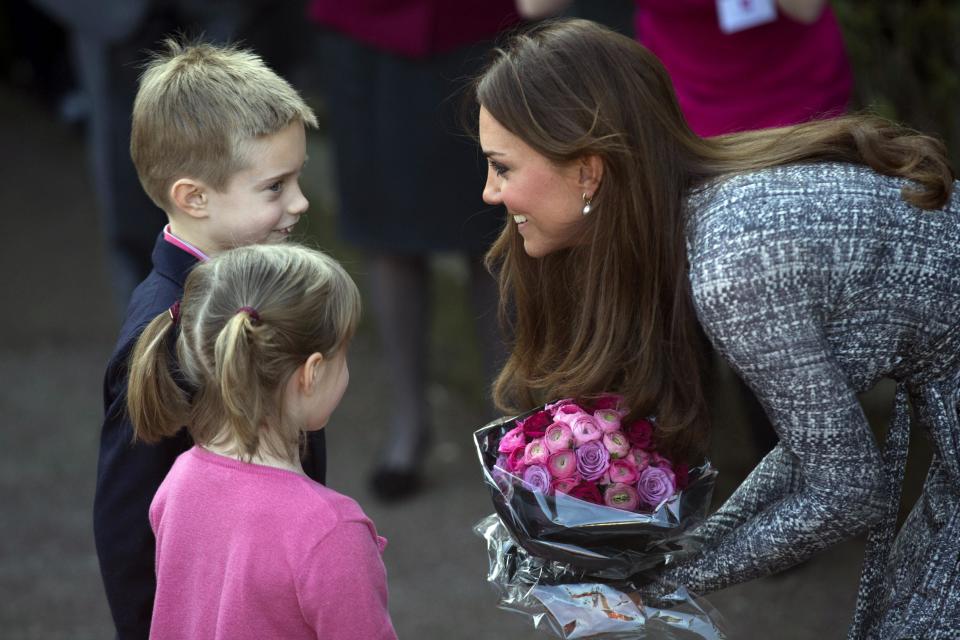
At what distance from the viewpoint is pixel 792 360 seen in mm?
1942

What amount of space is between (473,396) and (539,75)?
3129 millimetres

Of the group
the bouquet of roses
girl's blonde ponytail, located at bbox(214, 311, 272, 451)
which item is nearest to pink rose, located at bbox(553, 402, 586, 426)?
the bouquet of roses

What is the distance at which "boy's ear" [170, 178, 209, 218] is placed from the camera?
237cm

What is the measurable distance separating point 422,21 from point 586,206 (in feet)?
6.25

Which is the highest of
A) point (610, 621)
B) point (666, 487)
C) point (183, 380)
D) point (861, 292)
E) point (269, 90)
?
point (269, 90)

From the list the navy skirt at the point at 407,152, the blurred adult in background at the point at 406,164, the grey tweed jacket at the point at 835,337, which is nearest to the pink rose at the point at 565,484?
the grey tweed jacket at the point at 835,337

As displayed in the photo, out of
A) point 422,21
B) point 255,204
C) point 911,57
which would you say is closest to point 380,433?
point 422,21

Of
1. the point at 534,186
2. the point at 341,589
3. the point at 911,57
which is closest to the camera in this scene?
the point at 341,589

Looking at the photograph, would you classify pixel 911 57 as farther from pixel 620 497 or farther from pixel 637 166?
pixel 620 497

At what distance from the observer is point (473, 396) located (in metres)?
5.12

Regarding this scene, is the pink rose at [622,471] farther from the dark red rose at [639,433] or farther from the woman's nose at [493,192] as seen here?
the woman's nose at [493,192]

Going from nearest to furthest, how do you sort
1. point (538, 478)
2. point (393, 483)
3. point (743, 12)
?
point (538, 478)
point (743, 12)
point (393, 483)

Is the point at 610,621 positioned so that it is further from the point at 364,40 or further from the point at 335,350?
the point at 364,40

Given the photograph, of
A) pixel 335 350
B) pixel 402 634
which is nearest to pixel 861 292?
pixel 335 350
